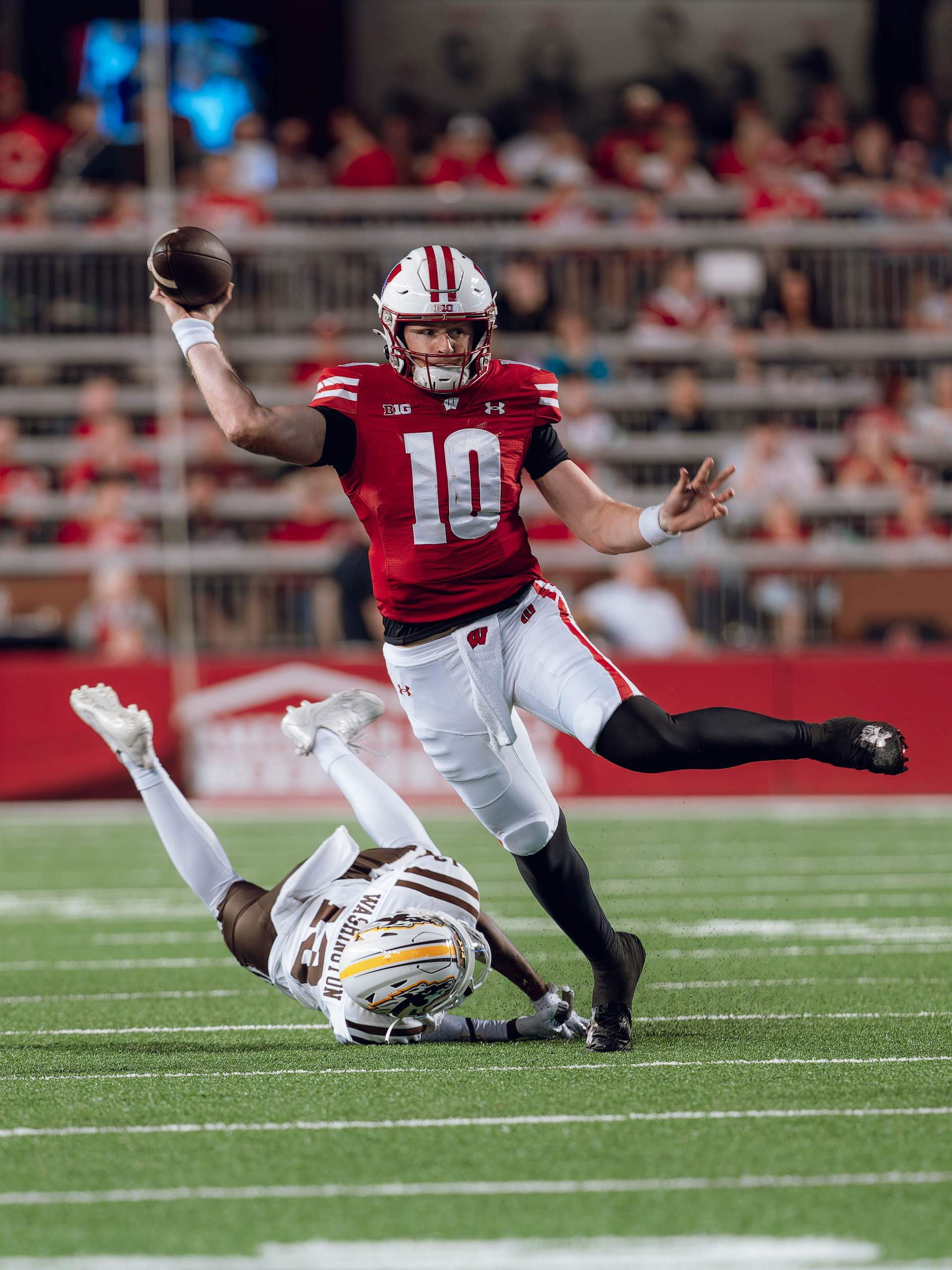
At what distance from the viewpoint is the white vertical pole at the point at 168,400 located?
41.5 feet

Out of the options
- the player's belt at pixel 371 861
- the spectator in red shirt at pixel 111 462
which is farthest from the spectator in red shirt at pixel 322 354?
the player's belt at pixel 371 861

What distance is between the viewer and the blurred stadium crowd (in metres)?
12.8

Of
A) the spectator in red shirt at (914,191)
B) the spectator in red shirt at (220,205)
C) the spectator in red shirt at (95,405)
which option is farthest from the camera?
the spectator in red shirt at (914,191)

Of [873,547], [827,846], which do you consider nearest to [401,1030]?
[827,846]

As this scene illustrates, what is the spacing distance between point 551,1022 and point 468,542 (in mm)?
1226

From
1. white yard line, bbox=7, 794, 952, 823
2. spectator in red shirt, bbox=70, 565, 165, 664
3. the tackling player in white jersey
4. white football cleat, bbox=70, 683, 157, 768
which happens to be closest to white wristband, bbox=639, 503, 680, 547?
the tackling player in white jersey

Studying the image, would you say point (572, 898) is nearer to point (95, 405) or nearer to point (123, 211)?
point (95, 405)

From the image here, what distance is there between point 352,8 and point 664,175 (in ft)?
14.4

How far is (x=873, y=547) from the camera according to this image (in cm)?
1333

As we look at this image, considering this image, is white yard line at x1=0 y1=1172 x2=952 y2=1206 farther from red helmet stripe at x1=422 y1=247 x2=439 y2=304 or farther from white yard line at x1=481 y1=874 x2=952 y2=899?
white yard line at x1=481 y1=874 x2=952 y2=899

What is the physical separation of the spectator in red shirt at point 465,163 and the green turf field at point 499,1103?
9.59 meters

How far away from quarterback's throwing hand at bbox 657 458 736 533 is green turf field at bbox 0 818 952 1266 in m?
1.26

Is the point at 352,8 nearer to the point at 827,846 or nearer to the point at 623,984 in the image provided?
the point at 827,846

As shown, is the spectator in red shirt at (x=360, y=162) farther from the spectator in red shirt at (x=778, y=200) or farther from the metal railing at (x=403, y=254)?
the spectator in red shirt at (x=778, y=200)
